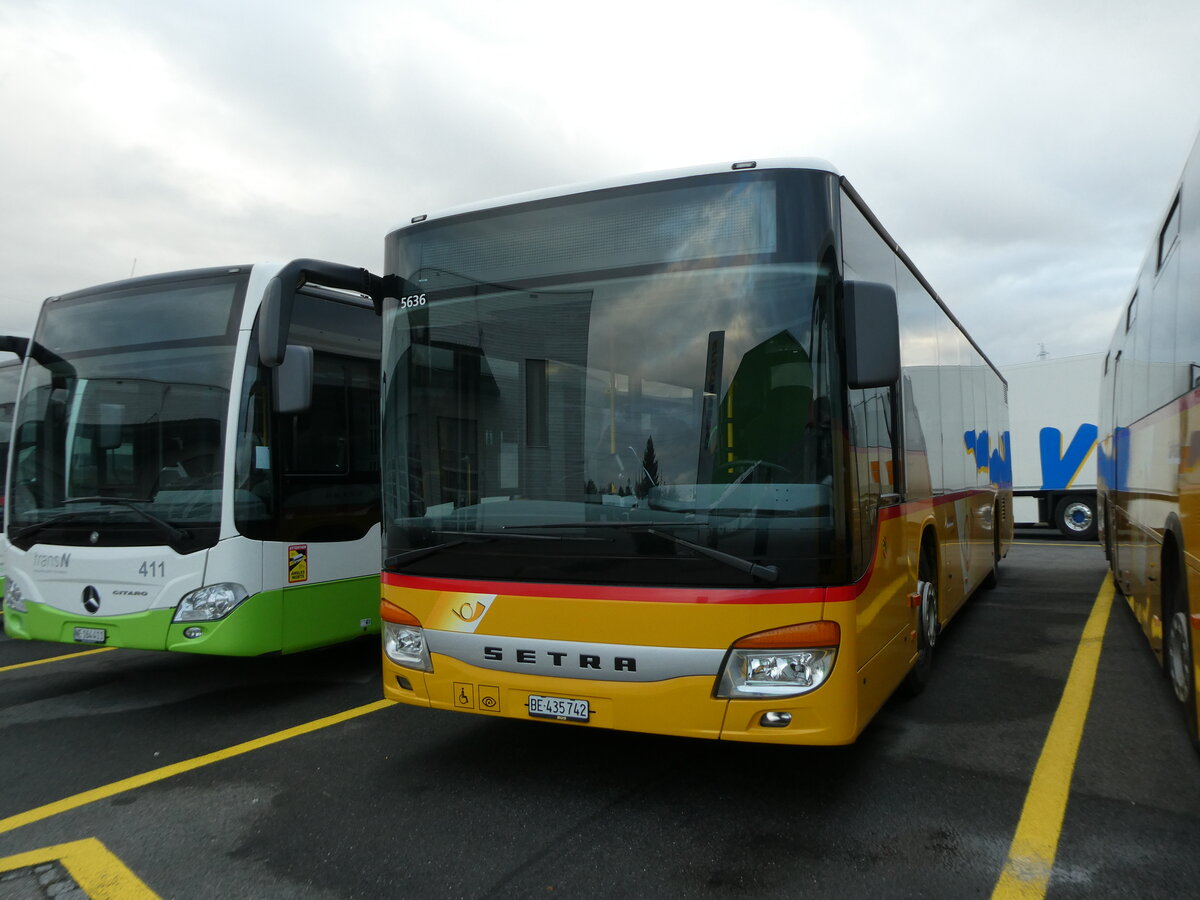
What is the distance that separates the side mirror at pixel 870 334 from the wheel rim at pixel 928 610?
7.35 ft

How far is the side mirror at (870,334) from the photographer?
368 centimetres

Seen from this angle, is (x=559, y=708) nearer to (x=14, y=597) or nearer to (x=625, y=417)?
(x=625, y=417)

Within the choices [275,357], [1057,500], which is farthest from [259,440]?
[1057,500]

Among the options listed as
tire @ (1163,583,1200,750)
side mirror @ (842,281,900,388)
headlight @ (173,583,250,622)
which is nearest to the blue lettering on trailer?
tire @ (1163,583,1200,750)

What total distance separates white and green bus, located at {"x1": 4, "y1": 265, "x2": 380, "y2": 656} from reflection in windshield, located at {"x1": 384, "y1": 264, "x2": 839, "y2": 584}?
1495 millimetres

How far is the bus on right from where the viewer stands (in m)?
4.40

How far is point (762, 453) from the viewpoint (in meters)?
3.69

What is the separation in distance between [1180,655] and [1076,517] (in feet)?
A: 46.4

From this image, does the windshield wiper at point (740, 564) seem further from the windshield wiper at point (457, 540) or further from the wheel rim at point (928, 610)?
the wheel rim at point (928, 610)

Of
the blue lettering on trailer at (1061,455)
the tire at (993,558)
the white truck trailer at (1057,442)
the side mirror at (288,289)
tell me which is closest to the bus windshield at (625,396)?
the side mirror at (288,289)

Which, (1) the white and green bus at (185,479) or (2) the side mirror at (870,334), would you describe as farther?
(1) the white and green bus at (185,479)

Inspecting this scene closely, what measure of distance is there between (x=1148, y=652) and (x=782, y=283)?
223 inches

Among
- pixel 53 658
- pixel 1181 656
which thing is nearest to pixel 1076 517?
pixel 1181 656

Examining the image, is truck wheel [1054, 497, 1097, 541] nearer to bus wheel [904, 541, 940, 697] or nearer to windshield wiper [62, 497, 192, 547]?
bus wheel [904, 541, 940, 697]
